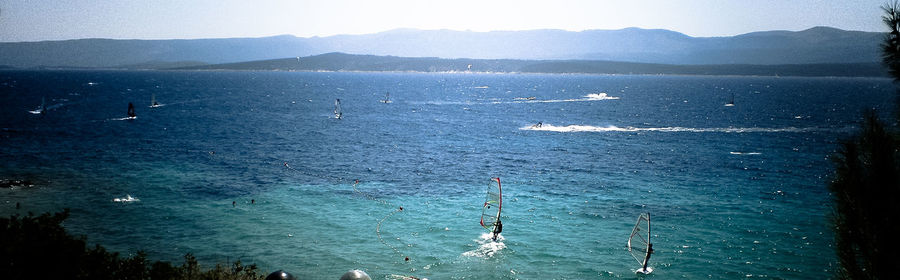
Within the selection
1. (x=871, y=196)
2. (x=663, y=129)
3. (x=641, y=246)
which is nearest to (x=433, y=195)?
(x=641, y=246)

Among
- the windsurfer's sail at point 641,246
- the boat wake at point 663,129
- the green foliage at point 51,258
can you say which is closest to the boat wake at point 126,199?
the green foliage at point 51,258

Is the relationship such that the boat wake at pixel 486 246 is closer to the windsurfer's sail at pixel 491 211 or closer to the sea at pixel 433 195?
the sea at pixel 433 195

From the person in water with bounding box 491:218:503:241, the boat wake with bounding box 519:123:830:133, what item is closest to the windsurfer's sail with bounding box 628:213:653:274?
the person in water with bounding box 491:218:503:241

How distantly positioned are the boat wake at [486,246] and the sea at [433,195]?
0.51 ft

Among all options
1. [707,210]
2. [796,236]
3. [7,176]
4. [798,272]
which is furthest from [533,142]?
[7,176]

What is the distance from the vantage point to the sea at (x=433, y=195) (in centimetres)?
3930

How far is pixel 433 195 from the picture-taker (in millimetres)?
58562

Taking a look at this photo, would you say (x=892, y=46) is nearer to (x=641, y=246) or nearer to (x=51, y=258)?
(x=51, y=258)

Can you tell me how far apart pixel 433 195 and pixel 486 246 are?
682 inches

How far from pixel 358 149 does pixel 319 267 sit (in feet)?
176

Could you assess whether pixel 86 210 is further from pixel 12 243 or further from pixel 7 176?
pixel 12 243

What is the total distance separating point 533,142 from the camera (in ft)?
327

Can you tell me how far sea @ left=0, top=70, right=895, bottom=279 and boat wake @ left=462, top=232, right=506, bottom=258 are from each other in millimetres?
154

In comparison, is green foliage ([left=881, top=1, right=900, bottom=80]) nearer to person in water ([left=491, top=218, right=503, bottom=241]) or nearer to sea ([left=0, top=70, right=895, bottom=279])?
sea ([left=0, top=70, right=895, bottom=279])
